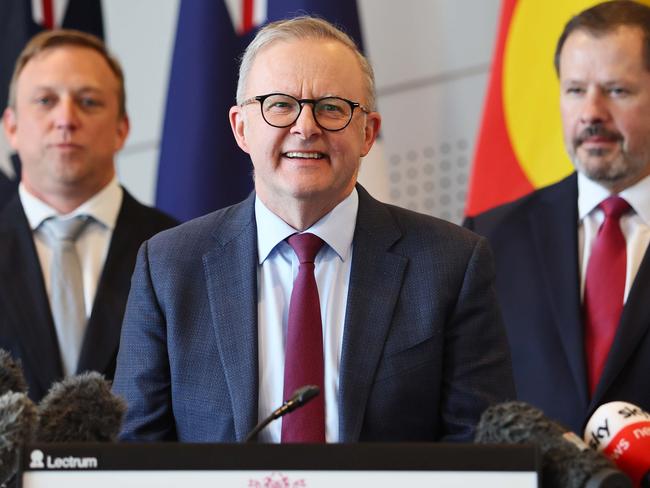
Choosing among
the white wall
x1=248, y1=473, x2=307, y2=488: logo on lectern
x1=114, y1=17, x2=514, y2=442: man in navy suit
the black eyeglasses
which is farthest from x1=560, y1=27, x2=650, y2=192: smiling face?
x1=248, y1=473, x2=307, y2=488: logo on lectern

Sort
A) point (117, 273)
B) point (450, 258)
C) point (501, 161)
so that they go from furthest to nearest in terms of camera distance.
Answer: point (501, 161) → point (117, 273) → point (450, 258)

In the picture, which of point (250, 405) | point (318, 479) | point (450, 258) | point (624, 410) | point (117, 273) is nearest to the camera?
point (318, 479)

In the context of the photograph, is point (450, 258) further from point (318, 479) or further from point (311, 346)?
point (318, 479)

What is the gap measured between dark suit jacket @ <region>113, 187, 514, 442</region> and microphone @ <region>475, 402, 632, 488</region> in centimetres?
52

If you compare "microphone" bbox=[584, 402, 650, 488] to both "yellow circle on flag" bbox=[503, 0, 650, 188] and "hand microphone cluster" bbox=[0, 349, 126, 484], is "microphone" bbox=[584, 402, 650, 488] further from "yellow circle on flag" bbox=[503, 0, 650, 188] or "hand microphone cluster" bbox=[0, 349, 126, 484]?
"yellow circle on flag" bbox=[503, 0, 650, 188]

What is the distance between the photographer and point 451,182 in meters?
4.65

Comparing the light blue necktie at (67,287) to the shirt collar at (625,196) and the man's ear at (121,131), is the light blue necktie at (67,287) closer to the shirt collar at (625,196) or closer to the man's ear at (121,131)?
the man's ear at (121,131)

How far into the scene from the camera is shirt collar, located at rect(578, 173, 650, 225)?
2.95 meters

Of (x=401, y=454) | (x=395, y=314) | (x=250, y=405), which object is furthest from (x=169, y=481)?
(x=395, y=314)

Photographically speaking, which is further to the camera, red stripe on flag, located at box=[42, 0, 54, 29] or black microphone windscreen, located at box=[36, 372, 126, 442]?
red stripe on flag, located at box=[42, 0, 54, 29]

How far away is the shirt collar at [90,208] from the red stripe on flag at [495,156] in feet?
4.06

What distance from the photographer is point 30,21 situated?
15.0 feet

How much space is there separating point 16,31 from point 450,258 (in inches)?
114

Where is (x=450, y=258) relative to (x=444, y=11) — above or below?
below
